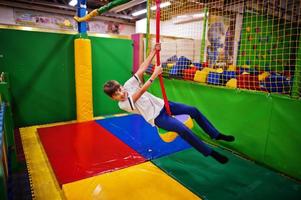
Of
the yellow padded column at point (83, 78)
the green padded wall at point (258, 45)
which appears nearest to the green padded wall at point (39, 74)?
the yellow padded column at point (83, 78)

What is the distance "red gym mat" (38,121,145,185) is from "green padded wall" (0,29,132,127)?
568 mm

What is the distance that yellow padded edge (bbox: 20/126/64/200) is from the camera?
7.34 feet

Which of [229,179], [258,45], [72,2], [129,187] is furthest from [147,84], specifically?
[72,2]

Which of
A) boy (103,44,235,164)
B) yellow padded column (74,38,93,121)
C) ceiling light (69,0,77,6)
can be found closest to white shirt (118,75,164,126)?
boy (103,44,235,164)

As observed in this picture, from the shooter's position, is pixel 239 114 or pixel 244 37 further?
pixel 244 37

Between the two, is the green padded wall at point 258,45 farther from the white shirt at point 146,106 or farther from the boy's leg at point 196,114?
the white shirt at point 146,106

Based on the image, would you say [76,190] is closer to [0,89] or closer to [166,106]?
→ [166,106]

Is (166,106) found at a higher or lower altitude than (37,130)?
higher

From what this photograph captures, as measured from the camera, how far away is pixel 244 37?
7.91 meters

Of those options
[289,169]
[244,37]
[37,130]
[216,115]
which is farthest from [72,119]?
[244,37]

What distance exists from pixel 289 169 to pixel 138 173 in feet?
5.90

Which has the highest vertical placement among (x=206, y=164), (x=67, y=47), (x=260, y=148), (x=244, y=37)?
(x=244, y=37)

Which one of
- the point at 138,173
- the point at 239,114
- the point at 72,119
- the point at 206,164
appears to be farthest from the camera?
the point at 72,119

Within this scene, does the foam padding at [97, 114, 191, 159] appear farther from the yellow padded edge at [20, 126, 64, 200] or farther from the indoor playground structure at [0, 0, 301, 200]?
the yellow padded edge at [20, 126, 64, 200]
